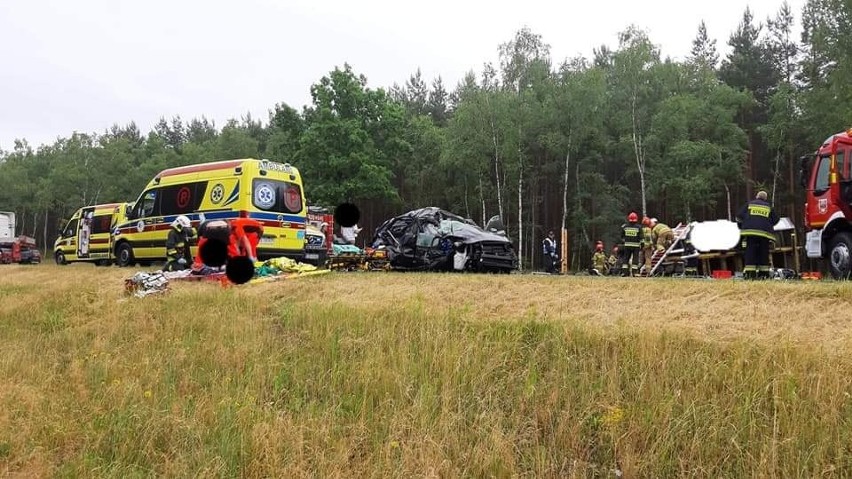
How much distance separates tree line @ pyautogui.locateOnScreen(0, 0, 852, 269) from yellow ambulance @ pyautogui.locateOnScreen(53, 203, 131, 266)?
37.0 ft

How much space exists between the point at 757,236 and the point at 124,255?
47.0 feet

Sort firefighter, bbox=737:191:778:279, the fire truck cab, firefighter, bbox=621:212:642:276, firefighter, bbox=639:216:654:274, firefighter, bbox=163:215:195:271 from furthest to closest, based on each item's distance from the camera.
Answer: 1. firefighter, bbox=621:212:642:276
2. firefighter, bbox=639:216:654:274
3. firefighter, bbox=163:215:195:271
4. firefighter, bbox=737:191:778:279
5. the fire truck cab

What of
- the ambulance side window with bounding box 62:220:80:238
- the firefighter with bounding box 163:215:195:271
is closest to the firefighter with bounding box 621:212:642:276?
the firefighter with bounding box 163:215:195:271

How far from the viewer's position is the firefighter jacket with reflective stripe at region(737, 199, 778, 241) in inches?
393

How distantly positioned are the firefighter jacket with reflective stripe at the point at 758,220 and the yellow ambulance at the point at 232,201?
8.80 m

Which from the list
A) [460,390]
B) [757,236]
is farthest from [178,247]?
[757,236]

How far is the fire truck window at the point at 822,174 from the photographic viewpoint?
9983mm

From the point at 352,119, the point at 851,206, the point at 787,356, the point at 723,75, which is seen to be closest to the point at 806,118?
the point at 723,75

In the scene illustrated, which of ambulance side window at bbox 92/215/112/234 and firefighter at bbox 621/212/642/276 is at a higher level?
ambulance side window at bbox 92/215/112/234

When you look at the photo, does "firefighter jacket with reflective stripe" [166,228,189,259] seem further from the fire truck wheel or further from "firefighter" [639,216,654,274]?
the fire truck wheel

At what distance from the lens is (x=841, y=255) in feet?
31.2

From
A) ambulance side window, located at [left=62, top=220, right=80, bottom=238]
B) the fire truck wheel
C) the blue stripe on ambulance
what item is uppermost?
the blue stripe on ambulance

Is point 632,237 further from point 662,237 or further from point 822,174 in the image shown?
point 822,174

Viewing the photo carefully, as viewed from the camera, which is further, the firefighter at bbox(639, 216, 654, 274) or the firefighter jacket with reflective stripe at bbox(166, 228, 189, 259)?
the firefighter at bbox(639, 216, 654, 274)
